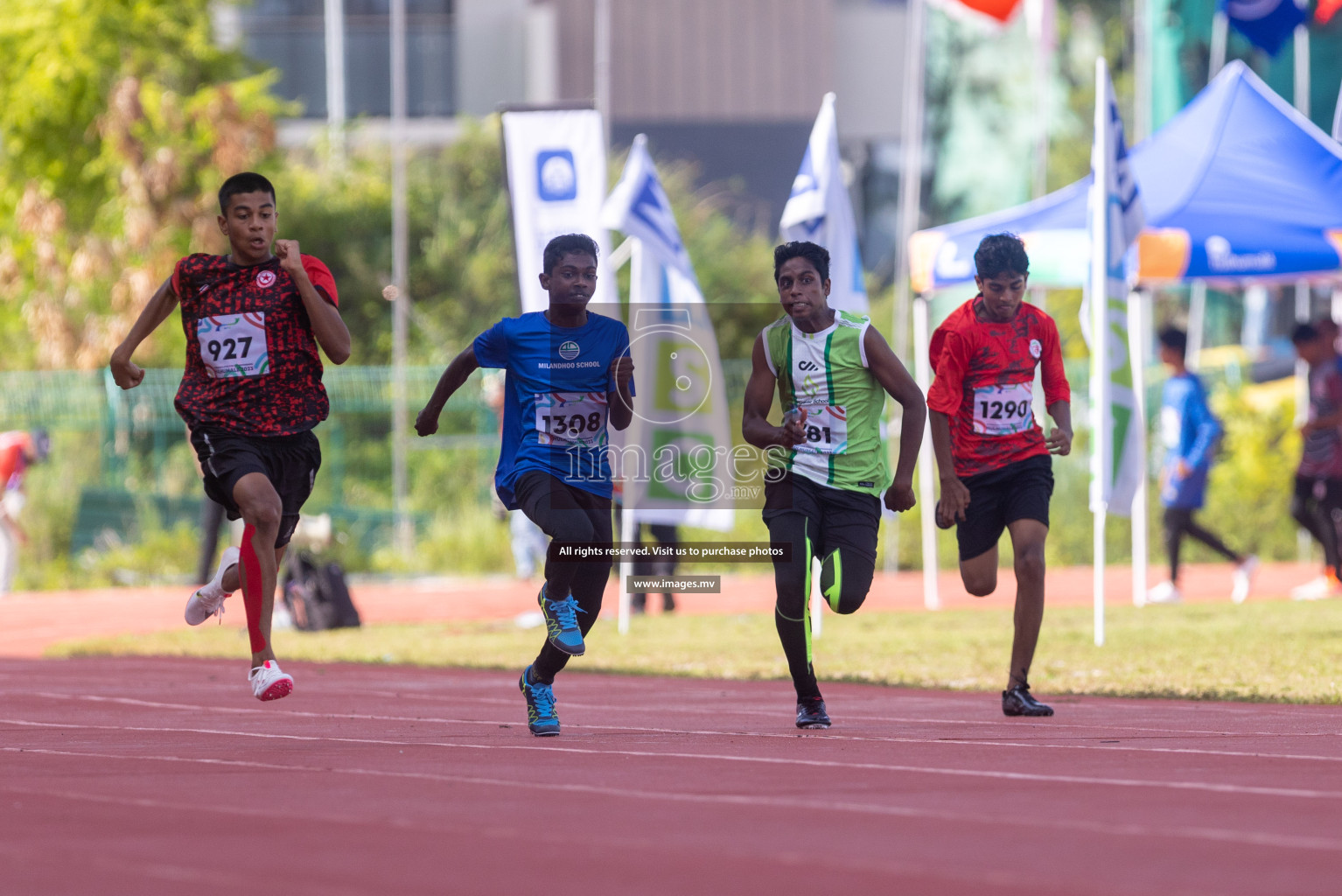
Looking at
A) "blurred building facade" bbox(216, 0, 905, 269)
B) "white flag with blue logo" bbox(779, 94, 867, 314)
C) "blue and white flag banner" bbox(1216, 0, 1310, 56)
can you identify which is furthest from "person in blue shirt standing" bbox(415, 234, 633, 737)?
"blurred building facade" bbox(216, 0, 905, 269)

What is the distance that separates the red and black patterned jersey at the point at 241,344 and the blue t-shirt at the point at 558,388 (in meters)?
0.75

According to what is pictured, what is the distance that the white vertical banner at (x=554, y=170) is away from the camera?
13.9 metres

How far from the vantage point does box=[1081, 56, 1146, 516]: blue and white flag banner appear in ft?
39.5

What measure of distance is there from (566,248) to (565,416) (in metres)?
0.61

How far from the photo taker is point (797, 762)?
6453 millimetres

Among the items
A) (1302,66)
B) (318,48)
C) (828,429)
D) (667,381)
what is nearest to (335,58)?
(318,48)

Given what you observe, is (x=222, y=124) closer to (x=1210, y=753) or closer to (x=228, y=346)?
(x=228, y=346)

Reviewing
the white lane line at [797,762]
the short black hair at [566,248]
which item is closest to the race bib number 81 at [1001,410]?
the short black hair at [566,248]

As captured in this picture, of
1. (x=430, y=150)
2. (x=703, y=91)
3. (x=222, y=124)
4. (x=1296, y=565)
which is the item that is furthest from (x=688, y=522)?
(x=703, y=91)

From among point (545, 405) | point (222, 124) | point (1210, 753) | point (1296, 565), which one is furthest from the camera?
point (222, 124)

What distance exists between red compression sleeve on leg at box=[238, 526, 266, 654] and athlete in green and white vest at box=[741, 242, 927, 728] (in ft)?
6.34

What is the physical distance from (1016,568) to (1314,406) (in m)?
7.81

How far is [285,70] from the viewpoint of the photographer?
114ft

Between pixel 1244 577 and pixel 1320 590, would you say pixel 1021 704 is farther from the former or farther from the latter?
pixel 1244 577
